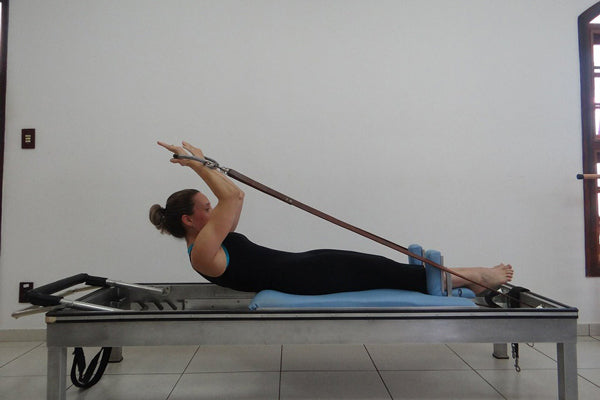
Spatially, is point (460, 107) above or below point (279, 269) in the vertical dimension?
above

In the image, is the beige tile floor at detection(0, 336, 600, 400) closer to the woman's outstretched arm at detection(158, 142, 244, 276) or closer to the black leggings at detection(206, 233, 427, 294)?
the black leggings at detection(206, 233, 427, 294)

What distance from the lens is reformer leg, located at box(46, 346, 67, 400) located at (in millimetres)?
1382

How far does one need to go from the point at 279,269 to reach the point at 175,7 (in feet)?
6.10

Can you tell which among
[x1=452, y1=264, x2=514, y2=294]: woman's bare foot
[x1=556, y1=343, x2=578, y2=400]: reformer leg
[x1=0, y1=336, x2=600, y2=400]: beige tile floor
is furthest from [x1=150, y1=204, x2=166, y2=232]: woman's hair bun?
[x1=556, y1=343, x2=578, y2=400]: reformer leg

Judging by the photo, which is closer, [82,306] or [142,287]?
[82,306]

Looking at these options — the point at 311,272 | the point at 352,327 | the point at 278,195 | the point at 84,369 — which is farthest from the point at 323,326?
the point at 84,369

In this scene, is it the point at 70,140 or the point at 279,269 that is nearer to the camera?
the point at 279,269

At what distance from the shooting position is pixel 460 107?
2.73 meters

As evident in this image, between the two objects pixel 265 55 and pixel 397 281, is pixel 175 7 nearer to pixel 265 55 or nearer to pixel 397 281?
pixel 265 55

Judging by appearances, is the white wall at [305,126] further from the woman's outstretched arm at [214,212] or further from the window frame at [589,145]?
the woman's outstretched arm at [214,212]

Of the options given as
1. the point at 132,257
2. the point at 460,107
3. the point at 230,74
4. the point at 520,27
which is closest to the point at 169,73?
the point at 230,74

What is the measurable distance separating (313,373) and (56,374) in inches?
45.6

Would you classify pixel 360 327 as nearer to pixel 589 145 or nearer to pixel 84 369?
pixel 84 369

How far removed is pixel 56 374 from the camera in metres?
1.39
